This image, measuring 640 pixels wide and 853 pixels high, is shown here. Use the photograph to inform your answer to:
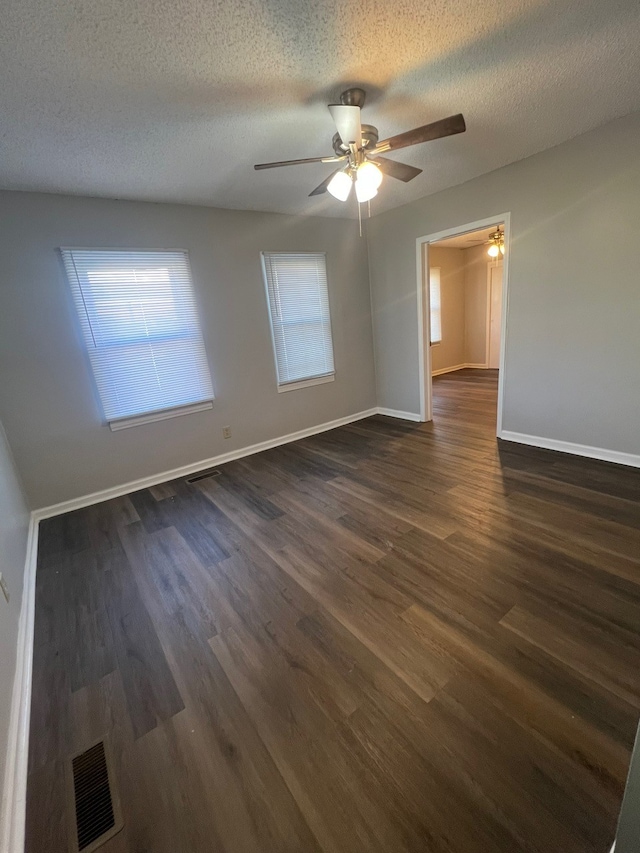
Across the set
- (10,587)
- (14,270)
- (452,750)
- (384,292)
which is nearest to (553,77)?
(384,292)

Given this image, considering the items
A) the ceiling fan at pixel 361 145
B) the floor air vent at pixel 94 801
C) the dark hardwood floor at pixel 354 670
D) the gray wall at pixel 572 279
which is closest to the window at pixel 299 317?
the gray wall at pixel 572 279

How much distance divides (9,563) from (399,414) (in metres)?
4.13

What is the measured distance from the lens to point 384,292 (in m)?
4.49

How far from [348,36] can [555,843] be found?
9.63 ft

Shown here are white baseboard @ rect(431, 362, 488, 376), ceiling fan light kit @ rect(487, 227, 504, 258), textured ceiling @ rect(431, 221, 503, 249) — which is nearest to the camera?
ceiling fan light kit @ rect(487, 227, 504, 258)

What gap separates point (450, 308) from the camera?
293 inches

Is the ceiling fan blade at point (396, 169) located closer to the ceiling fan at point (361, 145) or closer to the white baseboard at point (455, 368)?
the ceiling fan at point (361, 145)

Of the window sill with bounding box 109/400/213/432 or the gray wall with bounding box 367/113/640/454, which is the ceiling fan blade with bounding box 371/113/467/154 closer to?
the gray wall with bounding box 367/113/640/454

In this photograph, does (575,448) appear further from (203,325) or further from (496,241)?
(496,241)

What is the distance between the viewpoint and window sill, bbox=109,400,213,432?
10.5 ft

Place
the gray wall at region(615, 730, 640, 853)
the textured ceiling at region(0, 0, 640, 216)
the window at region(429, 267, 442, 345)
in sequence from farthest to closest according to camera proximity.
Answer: the window at region(429, 267, 442, 345), the textured ceiling at region(0, 0, 640, 216), the gray wall at region(615, 730, 640, 853)

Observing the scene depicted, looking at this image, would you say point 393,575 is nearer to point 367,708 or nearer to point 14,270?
point 367,708

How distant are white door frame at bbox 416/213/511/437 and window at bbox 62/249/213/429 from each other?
2523 mm

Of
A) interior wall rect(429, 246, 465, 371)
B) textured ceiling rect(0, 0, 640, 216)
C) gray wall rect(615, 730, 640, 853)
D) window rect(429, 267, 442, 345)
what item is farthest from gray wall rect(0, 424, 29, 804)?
window rect(429, 267, 442, 345)
